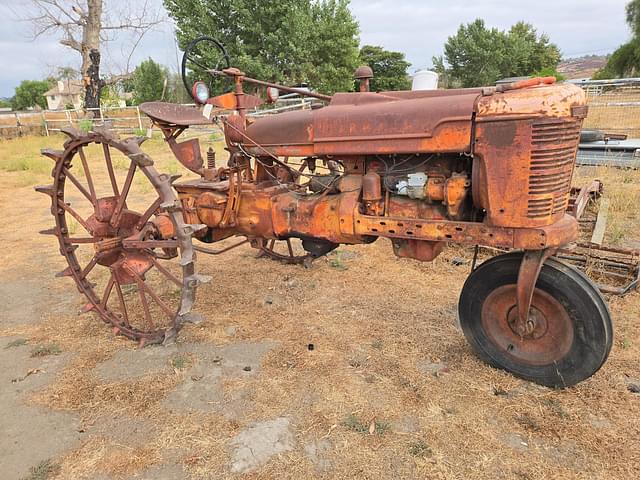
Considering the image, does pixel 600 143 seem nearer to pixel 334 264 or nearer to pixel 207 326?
pixel 334 264

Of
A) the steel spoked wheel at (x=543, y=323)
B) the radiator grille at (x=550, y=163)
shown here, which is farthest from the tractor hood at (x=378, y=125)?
the steel spoked wheel at (x=543, y=323)

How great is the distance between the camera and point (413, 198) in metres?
2.70

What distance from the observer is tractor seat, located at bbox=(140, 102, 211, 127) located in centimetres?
310

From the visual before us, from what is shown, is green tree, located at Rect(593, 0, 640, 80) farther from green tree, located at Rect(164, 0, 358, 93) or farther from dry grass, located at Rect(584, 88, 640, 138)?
dry grass, located at Rect(584, 88, 640, 138)

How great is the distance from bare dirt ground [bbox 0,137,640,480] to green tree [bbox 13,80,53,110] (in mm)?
62328

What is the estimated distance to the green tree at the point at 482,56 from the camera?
1352 inches

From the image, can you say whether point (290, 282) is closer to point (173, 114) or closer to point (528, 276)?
point (173, 114)

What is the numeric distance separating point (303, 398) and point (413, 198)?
131 centimetres

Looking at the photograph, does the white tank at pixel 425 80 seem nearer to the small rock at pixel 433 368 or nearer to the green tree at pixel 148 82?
the small rock at pixel 433 368

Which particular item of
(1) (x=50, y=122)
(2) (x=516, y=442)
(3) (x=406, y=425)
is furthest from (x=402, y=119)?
(1) (x=50, y=122)

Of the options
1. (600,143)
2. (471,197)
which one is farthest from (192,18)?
(471,197)

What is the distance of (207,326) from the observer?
11.4 feet

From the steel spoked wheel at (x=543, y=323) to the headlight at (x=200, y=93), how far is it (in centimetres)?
217

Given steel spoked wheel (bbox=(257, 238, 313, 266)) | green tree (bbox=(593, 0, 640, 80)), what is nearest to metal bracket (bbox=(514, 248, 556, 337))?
steel spoked wheel (bbox=(257, 238, 313, 266))
